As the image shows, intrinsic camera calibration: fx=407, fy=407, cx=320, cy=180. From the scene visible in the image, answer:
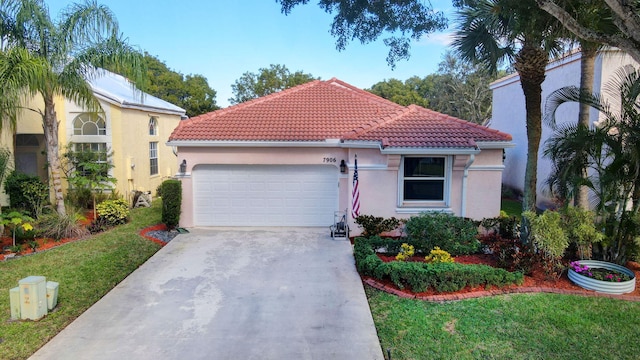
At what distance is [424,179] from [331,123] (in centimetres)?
377

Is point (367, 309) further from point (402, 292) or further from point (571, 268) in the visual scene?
point (571, 268)

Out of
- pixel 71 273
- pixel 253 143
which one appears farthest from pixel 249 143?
pixel 71 273

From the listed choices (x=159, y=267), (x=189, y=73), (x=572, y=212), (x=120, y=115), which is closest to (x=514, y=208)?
(x=572, y=212)

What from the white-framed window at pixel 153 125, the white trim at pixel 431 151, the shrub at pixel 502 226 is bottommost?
the shrub at pixel 502 226

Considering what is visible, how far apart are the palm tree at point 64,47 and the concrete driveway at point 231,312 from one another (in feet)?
17.7

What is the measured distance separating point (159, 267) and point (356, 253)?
186 inches

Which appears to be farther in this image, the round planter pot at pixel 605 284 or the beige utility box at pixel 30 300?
the round planter pot at pixel 605 284

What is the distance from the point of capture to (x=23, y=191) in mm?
14125

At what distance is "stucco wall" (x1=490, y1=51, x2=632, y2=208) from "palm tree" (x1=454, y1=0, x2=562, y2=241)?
3156mm

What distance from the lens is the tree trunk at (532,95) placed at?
10109mm

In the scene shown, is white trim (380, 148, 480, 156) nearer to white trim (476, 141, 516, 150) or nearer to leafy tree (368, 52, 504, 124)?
white trim (476, 141, 516, 150)

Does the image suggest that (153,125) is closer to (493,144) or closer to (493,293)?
(493,144)

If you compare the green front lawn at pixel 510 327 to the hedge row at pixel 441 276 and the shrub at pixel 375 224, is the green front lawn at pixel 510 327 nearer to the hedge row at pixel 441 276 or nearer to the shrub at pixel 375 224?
the hedge row at pixel 441 276

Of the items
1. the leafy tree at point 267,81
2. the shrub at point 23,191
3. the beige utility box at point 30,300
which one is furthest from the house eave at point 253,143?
the leafy tree at point 267,81
